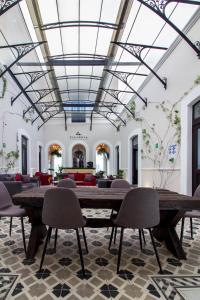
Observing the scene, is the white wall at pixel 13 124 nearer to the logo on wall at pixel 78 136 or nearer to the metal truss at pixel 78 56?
the metal truss at pixel 78 56

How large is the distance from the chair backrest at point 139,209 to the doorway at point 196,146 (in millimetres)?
2706

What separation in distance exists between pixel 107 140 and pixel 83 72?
6477 millimetres

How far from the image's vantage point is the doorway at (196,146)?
14.4ft

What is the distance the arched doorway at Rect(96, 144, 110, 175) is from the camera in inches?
580

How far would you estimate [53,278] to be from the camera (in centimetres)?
199

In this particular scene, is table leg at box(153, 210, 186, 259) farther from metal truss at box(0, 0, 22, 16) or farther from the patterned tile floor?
metal truss at box(0, 0, 22, 16)

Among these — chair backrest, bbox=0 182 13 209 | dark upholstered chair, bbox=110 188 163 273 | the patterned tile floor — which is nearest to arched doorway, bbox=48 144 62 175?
chair backrest, bbox=0 182 13 209

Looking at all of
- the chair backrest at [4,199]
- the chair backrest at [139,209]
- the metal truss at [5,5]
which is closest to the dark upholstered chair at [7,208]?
the chair backrest at [4,199]

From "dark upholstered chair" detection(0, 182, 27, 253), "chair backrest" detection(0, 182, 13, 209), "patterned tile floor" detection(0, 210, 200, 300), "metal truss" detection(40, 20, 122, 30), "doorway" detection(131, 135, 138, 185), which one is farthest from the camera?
"doorway" detection(131, 135, 138, 185)

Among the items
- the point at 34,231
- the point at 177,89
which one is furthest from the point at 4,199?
the point at 177,89

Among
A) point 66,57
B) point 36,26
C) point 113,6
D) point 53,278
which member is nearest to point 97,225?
point 53,278

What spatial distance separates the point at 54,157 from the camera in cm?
1533

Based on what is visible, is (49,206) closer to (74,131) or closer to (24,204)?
(24,204)

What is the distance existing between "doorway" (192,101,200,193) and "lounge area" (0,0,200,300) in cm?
2
